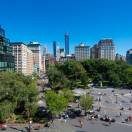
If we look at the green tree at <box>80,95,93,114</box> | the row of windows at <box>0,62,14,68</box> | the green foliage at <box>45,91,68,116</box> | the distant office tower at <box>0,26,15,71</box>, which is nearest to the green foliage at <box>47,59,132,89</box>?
the row of windows at <box>0,62,14,68</box>

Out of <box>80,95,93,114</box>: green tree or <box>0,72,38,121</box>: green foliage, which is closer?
<box>0,72,38,121</box>: green foliage

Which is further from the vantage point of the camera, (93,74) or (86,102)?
(93,74)

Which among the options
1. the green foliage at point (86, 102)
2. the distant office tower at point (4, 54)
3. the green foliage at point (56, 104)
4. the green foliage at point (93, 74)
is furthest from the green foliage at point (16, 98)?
the green foliage at point (93, 74)

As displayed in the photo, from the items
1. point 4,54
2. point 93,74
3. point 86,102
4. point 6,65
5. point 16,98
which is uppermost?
point 4,54

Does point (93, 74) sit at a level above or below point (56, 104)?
above

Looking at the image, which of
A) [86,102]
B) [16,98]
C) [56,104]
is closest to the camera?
[16,98]

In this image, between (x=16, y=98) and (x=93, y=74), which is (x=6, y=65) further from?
(x=16, y=98)

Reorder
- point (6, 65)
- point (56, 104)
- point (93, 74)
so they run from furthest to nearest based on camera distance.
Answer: point (93, 74) < point (6, 65) < point (56, 104)

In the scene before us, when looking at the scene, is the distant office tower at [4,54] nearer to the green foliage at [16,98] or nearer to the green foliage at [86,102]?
the green foliage at [16,98]

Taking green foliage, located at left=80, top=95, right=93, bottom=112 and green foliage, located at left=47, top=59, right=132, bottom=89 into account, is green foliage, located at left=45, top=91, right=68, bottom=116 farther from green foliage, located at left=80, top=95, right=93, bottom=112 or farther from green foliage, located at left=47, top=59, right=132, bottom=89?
green foliage, located at left=47, top=59, right=132, bottom=89

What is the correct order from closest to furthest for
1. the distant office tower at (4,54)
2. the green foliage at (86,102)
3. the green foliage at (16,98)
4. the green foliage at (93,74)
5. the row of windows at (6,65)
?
1. the green foliage at (16,98)
2. the green foliage at (86,102)
3. the row of windows at (6,65)
4. the distant office tower at (4,54)
5. the green foliage at (93,74)

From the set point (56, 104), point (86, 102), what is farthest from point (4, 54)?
point (56, 104)

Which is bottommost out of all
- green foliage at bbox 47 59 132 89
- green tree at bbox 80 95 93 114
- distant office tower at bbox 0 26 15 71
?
green tree at bbox 80 95 93 114

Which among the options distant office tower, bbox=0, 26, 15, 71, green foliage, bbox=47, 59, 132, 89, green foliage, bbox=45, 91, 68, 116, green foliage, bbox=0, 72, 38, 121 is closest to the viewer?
green foliage, bbox=0, 72, 38, 121
